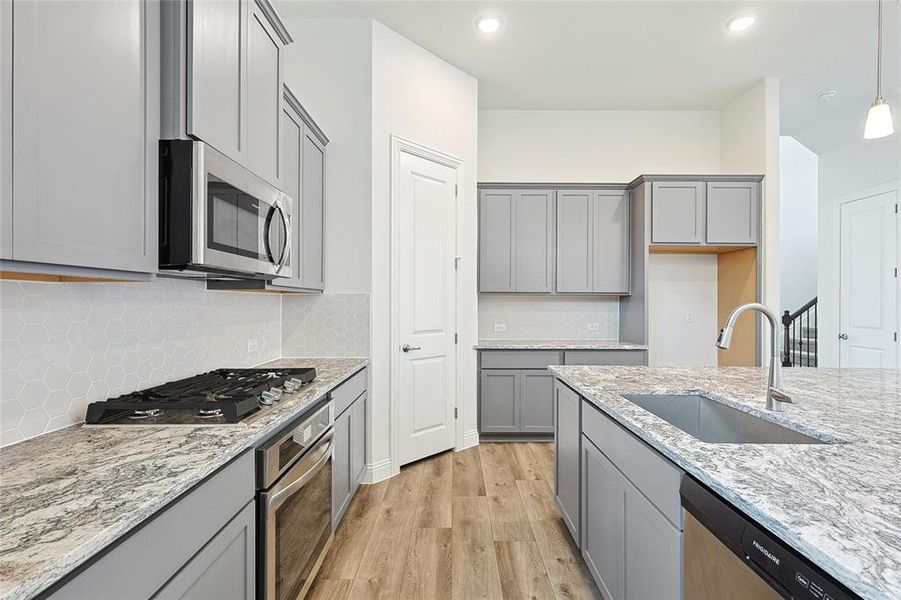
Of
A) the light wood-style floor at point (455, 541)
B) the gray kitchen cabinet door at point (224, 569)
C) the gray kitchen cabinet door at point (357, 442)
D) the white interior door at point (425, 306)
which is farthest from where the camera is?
the white interior door at point (425, 306)

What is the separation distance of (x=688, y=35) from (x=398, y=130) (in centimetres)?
231

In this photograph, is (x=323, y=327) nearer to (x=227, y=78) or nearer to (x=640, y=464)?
(x=227, y=78)

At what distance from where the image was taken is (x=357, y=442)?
276 cm

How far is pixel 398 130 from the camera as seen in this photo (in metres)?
3.30

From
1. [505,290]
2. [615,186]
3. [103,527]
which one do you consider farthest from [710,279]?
[103,527]

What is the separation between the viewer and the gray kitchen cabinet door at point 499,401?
404 cm

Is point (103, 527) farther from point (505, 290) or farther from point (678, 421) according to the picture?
point (505, 290)

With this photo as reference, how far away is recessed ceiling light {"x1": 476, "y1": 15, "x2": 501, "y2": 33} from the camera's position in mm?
3131

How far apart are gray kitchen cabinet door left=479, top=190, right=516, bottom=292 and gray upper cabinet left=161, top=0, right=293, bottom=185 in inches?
99.9

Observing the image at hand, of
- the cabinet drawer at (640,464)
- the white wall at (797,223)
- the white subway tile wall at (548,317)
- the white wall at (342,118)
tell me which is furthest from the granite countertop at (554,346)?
the white wall at (797,223)

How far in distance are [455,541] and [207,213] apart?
6.63ft

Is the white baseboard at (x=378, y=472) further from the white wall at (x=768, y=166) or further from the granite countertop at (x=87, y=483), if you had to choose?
the white wall at (x=768, y=166)

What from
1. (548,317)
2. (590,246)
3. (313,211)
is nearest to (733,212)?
(590,246)

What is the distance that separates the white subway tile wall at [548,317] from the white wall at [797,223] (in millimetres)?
4771
